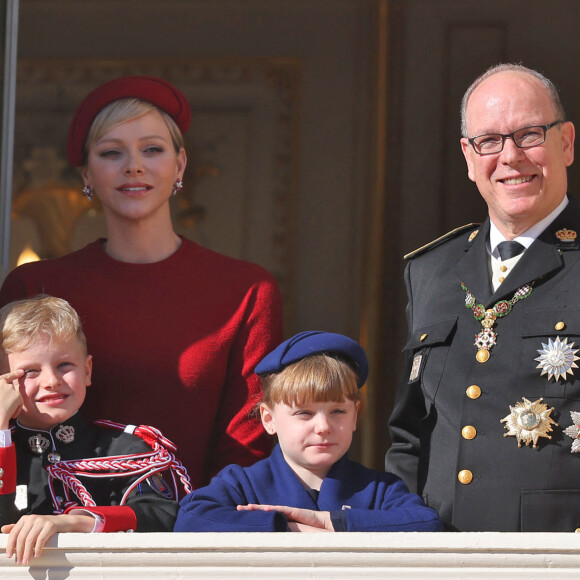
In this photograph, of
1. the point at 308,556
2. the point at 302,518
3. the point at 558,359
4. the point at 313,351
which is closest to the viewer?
the point at 308,556

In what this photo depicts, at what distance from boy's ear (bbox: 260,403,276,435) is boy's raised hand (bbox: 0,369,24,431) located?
559mm

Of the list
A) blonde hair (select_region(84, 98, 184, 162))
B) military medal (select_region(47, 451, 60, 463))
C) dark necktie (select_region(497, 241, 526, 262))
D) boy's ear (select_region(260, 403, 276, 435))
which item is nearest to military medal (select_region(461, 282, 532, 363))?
dark necktie (select_region(497, 241, 526, 262))

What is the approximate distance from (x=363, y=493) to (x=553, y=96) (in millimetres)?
1076

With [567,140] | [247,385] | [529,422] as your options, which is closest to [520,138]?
[567,140]

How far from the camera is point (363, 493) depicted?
3.18 m

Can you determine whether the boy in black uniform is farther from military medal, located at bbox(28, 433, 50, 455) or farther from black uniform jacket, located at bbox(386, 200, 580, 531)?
black uniform jacket, located at bbox(386, 200, 580, 531)

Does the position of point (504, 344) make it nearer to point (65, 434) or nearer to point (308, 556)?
point (308, 556)

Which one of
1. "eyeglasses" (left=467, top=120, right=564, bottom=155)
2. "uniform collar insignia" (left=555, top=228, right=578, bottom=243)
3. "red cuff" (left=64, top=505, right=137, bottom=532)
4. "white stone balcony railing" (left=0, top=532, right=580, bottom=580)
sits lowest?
"white stone balcony railing" (left=0, top=532, right=580, bottom=580)

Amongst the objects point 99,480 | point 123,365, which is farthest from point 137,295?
point 99,480

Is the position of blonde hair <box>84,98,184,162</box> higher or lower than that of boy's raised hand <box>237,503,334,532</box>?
higher

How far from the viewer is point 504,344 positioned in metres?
3.29

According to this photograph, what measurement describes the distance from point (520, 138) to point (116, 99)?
3.65 ft

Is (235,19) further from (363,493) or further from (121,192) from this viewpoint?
(363,493)

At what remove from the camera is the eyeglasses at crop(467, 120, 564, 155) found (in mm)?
3369
